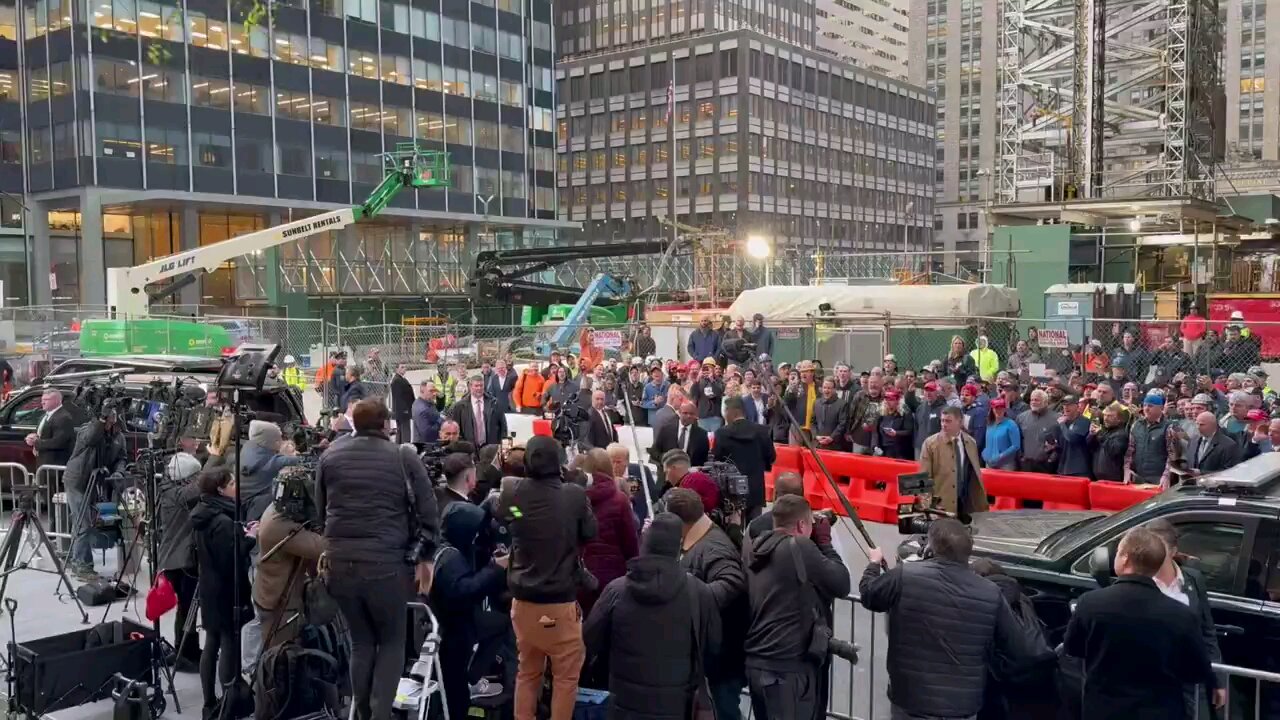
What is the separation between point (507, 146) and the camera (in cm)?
6506

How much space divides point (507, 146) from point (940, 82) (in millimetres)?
64306

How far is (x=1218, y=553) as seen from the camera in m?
5.92

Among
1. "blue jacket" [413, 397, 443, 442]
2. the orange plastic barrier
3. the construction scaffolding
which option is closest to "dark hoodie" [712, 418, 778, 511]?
the orange plastic barrier

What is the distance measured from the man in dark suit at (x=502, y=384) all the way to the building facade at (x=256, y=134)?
27.3 m

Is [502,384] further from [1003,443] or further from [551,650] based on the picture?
[551,650]

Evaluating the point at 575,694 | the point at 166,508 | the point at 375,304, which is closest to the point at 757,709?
the point at 575,694

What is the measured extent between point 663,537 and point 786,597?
761 millimetres

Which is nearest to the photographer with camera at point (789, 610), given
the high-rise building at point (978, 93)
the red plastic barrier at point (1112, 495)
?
the red plastic barrier at point (1112, 495)

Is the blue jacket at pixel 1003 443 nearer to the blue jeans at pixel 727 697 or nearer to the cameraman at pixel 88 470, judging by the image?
the blue jeans at pixel 727 697

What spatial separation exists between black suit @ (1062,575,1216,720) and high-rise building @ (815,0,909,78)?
124 m

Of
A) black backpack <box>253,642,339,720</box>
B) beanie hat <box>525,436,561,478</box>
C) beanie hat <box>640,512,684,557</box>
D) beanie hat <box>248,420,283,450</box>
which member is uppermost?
beanie hat <box>525,436,561,478</box>

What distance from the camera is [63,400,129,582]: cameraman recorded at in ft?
33.1

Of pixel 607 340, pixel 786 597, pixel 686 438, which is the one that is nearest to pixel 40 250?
pixel 607 340

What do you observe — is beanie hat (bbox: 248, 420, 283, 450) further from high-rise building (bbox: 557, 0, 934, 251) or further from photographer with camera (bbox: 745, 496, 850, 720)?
high-rise building (bbox: 557, 0, 934, 251)
